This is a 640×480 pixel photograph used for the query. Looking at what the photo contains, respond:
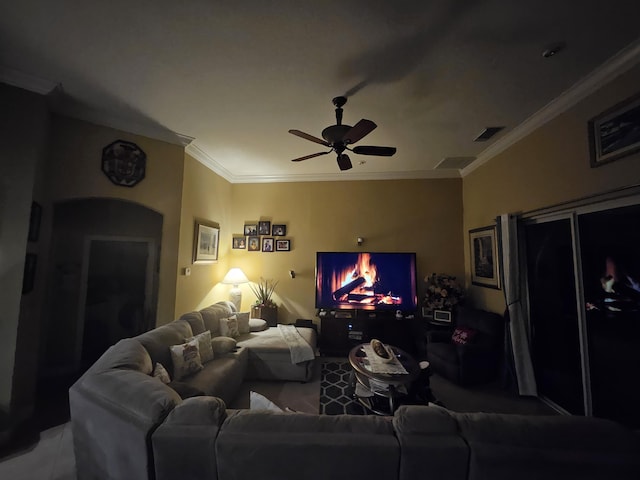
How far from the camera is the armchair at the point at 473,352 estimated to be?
3113 millimetres

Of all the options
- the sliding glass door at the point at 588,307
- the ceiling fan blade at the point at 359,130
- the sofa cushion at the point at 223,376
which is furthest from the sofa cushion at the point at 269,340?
the sliding glass door at the point at 588,307

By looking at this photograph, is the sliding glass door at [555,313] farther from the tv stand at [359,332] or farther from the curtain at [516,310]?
the tv stand at [359,332]

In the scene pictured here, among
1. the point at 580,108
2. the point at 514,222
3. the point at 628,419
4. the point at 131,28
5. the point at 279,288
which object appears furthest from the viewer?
the point at 279,288

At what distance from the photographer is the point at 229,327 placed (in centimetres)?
350

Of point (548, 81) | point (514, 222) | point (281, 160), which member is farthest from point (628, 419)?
point (281, 160)

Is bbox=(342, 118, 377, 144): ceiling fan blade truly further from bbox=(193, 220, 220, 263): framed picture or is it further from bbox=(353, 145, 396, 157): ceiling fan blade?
bbox=(193, 220, 220, 263): framed picture

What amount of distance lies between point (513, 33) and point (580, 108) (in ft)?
4.09

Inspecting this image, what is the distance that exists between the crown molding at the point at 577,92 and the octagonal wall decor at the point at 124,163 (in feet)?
14.9

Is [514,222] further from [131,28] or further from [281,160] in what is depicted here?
[131,28]

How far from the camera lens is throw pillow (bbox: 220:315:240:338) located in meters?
3.47

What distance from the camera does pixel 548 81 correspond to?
2.26 m

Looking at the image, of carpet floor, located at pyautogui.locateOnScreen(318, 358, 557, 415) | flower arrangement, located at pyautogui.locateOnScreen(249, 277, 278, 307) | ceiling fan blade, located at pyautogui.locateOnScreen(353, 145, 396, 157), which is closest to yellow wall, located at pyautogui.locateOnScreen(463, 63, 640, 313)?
carpet floor, located at pyautogui.locateOnScreen(318, 358, 557, 415)

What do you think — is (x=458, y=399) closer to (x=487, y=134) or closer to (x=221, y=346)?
(x=221, y=346)

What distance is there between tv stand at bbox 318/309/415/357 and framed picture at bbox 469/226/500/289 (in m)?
1.27
